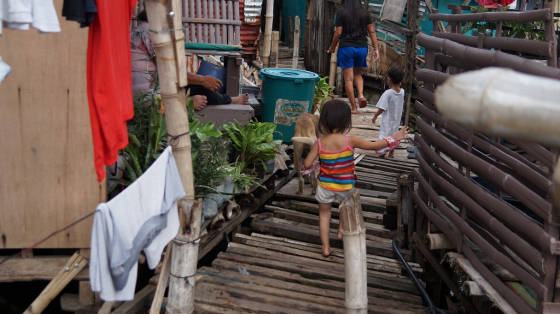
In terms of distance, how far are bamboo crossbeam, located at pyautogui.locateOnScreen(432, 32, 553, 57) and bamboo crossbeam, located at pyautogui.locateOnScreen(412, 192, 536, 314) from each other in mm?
1496

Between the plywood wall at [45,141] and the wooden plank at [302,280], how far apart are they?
4.31ft

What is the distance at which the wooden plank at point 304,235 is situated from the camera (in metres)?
5.21

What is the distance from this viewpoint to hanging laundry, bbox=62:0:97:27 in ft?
8.55

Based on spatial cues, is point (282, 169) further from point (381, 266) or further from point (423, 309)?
point (423, 309)

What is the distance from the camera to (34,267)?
3.79 m

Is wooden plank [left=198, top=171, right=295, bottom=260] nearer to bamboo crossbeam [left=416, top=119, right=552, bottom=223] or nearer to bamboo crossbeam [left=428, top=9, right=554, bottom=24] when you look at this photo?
bamboo crossbeam [left=416, top=119, right=552, bottom=223]

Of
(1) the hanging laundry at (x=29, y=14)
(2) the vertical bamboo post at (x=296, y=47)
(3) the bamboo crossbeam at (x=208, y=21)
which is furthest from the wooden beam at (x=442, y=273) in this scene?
(2) the vertical bamboo post at (x=296, y=47)

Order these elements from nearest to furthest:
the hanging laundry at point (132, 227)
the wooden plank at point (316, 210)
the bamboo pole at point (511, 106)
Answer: the bamboo pole at point (511, 106) < the hanging laundry at point (132, 227) < the wooden plank at point (316, 210)

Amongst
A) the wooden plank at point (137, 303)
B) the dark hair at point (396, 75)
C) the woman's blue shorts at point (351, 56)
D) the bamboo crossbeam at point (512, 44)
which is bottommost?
the wooden plank at point (137, 303)

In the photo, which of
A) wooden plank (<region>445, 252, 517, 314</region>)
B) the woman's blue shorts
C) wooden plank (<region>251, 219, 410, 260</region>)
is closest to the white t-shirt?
the woman's blue shorts

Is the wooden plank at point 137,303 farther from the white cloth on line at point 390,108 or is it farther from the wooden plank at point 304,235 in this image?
the white cloth on line at point 390,108

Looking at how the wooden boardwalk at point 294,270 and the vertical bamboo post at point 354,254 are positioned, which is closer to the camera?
the vertical bamboo post at point 354,254

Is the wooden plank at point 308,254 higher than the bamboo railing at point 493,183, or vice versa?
the bamboo railing at point 493,183

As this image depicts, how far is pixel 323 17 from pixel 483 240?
10.4m
